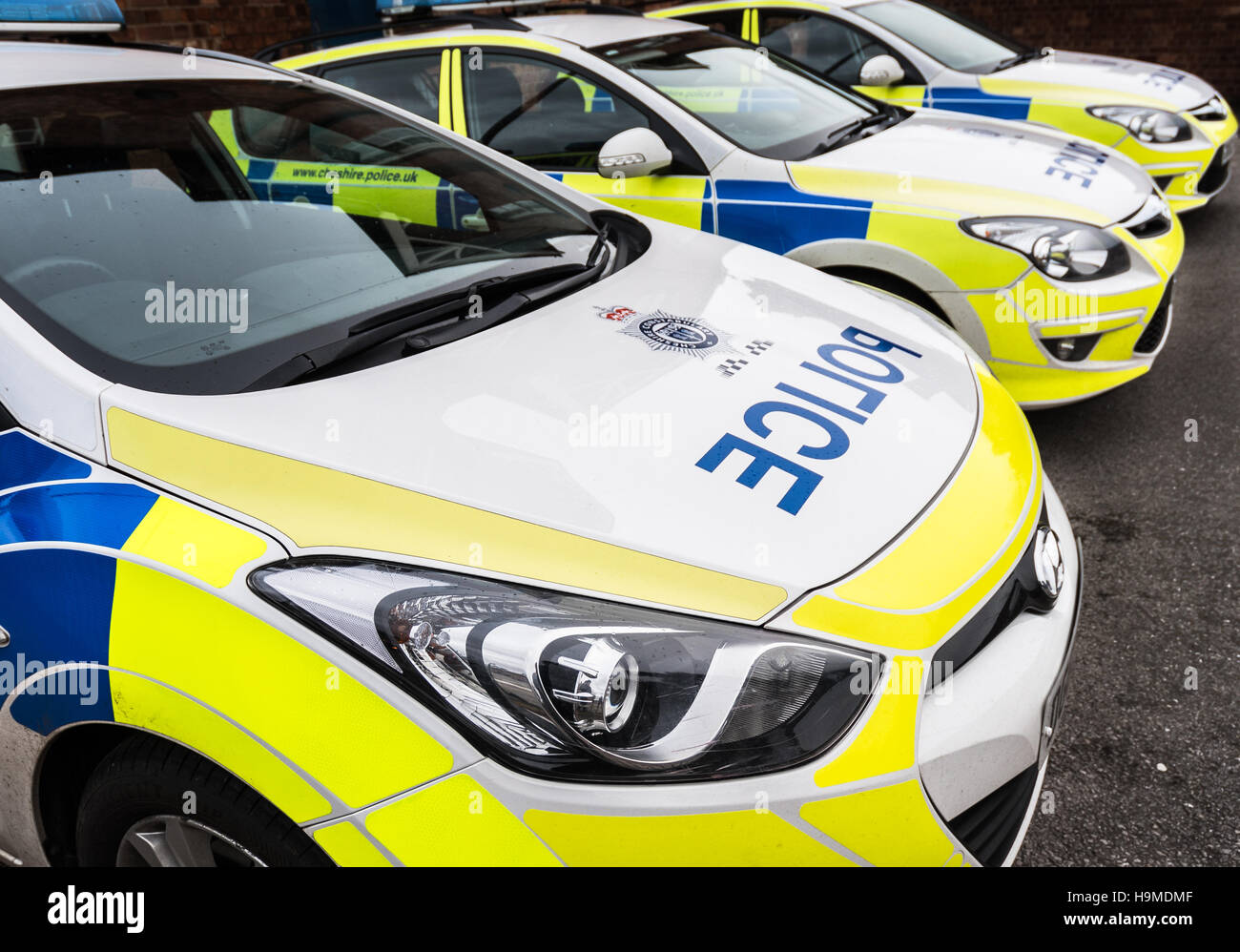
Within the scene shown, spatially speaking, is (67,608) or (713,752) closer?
(713,752)

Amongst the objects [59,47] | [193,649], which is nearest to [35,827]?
[193,649]

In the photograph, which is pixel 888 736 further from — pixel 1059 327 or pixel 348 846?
pixel 1059 327

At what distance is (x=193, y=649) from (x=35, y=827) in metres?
0.53

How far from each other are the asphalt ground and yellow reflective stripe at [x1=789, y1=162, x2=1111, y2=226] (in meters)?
0.77

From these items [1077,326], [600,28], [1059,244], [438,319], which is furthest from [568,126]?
[438,319]

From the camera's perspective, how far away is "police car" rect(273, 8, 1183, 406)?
2.98m

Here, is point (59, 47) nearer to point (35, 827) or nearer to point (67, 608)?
point (67, 608)

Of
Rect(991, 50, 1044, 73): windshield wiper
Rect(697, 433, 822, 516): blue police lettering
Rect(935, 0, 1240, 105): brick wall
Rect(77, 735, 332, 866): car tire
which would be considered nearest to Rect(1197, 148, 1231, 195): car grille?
Rect(991, 50, 1044, 73): windshield wiper

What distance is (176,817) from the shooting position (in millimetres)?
1271

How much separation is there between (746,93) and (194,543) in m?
3.15

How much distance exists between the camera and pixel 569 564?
1.21 meters

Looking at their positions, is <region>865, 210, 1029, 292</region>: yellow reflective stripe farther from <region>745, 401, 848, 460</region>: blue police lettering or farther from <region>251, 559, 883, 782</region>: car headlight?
<region>251, 559, 883, 782</region>: car headlight

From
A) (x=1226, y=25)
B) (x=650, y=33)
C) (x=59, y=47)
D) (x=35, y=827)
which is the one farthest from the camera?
(x=1226, y=25)
